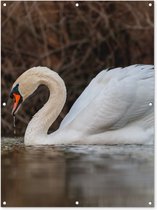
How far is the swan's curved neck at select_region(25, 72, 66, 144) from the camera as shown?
4.09 metres

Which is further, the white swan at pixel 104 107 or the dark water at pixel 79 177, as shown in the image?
the white swan at pixel 104 107

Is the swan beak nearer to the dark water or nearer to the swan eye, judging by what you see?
the swan eye

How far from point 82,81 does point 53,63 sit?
0.16 metres

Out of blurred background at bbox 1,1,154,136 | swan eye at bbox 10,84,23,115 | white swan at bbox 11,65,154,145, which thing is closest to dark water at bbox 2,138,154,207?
white swan at bbox 11,65,154,145

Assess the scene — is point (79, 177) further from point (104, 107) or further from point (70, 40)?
point (70, 40)

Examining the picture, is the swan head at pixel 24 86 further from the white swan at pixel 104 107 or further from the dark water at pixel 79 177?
the dark water at pixel 79 177

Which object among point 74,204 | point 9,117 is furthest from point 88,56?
point 74,204

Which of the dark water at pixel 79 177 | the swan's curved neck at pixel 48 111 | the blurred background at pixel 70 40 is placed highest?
the blurred background at pixel 70 40

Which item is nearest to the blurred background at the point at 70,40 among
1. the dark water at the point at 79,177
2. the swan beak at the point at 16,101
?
the swan beak at the point at 16,101

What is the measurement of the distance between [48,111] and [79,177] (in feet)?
2.77

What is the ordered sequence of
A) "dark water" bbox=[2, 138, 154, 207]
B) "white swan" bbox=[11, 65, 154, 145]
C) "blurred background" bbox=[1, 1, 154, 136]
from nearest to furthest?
"dark water" bbox=[2, 138, 154, 207]
"blurred background" bbox=[1, 1, 154, 136]
"white swan" bbox=[11, 65, 154, 145]

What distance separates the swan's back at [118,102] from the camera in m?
4.02

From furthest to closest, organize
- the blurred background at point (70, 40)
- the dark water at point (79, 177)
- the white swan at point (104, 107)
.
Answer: the white swan at point (104, 107), the blurred background at point (70, 40), the dark water at point (79, 177)

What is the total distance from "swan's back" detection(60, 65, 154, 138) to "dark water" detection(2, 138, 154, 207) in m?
0.27
